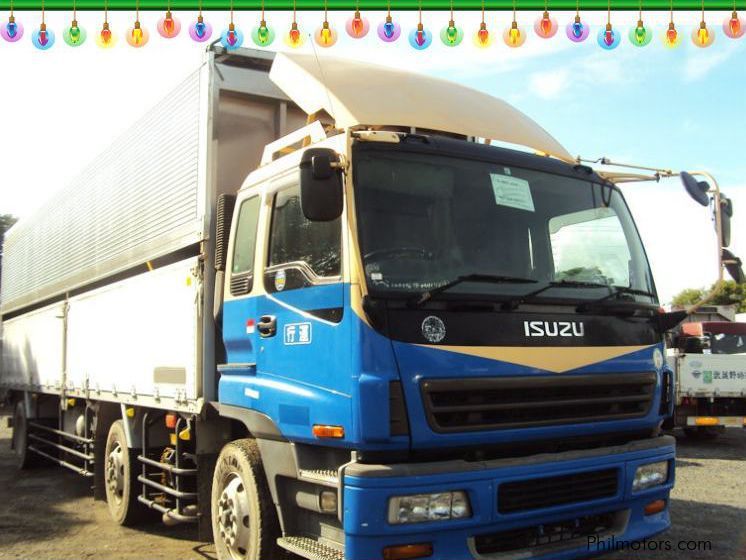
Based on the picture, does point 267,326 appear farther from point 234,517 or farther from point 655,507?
point 655,507

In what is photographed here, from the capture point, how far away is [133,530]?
22.5 feet

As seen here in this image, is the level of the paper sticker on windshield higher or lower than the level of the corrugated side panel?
lower

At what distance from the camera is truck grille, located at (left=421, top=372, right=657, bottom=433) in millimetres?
3783

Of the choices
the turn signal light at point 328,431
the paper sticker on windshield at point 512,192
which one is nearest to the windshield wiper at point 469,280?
the paper sticker on windshield at point 512,192

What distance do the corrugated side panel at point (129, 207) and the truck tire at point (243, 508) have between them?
1686 mm

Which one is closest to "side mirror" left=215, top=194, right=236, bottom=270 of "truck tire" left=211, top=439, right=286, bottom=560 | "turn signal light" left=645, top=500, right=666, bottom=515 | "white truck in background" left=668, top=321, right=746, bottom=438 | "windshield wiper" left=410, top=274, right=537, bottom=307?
"truck tire" left=211, top=439, right=286, bottom=560

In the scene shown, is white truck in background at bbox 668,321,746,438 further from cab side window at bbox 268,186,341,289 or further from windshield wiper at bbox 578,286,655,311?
cab side window at bbox 268,186,341,289

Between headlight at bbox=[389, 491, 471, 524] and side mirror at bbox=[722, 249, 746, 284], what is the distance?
2.23 m

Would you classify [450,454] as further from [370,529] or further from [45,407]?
[45,407]

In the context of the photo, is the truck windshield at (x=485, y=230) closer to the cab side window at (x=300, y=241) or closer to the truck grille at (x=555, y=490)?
the cab side window at (x=300, y=241)

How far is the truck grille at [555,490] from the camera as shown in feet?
12.8

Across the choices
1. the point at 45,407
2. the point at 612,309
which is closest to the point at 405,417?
the point at 612,309

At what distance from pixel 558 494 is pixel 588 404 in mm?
560

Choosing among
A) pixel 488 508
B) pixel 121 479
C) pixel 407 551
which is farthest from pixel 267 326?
pixel 121 479
